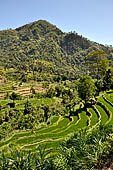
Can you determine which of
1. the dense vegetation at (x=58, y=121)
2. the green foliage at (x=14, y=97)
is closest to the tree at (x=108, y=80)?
the dense vegetation at (x=58, y=121)

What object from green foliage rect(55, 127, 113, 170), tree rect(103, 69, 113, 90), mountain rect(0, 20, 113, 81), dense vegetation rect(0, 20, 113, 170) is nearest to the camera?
green foliage rect(55, 127, 113, 170)

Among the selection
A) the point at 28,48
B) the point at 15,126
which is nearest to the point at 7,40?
the point at 28,48

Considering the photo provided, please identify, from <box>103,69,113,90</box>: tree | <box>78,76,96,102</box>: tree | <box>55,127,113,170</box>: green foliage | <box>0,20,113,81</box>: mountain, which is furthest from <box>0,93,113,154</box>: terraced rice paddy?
<box>0,20,113,81</box>: mountain

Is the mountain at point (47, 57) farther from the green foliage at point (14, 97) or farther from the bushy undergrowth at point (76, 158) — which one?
the bushy undergrowth at point (76, 158)

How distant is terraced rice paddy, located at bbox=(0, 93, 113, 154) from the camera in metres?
15.3

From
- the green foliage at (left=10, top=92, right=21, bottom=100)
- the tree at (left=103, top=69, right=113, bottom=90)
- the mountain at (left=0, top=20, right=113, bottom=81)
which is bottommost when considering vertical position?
the green foliage at (left=10, top=92, right=21, bottom=100)

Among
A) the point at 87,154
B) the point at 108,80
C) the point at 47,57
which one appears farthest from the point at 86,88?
the point at 47,57

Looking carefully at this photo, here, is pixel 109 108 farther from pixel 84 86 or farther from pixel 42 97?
pixel 42 97

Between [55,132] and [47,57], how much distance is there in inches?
3920

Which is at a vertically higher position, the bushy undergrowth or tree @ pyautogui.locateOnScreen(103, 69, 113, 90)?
tree @ pyautogui.locateOnScreen(103, 69, 113, 90)

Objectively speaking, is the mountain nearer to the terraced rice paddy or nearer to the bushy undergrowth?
the terraced rice paddy

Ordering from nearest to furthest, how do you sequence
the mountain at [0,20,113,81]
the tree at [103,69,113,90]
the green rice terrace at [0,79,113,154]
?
the green rice terrace at [0,79,113,154] → the tree at [103,69,113,90] → the mountain at [0,20,113,81]

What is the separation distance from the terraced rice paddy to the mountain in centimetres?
5224

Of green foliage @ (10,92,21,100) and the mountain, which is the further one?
the mountain
